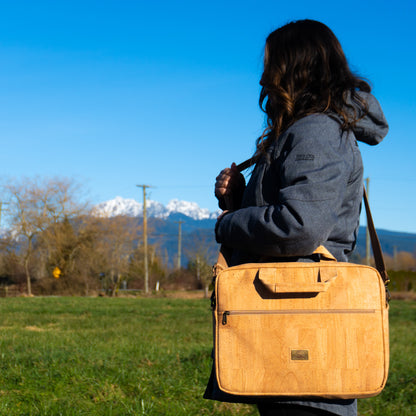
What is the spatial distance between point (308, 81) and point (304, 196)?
43 centimetres

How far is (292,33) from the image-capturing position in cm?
174

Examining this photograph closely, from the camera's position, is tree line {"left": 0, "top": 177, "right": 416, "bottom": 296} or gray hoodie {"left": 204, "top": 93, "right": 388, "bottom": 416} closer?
gray hoodie {"left": 204, "top": 93, "right": 388, "bottom": 416}

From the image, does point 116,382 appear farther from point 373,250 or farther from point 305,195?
point 305,195

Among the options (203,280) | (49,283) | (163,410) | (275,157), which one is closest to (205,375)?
(163,410)

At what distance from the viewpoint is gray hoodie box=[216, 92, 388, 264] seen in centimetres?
149

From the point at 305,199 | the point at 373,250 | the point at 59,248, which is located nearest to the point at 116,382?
the point at 373,250

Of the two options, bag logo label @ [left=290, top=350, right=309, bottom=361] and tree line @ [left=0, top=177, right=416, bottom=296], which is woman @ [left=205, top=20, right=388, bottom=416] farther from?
tree line @ [left=0, top=177, right=416, bottom=296]

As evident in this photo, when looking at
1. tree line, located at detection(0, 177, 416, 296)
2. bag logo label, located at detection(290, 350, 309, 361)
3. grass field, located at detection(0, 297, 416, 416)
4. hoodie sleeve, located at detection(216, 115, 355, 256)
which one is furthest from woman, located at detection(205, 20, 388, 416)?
tree line, located at detection(0, 177, 416, 296)

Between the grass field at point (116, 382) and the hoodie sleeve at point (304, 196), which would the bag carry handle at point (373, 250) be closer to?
the hoodie sleeve at point (304, 196)

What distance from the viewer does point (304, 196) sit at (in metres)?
1.49

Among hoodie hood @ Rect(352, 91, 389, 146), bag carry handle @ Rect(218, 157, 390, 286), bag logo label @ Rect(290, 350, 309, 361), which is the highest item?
hoodie hood @ Rect(352, 91, 389, 146)

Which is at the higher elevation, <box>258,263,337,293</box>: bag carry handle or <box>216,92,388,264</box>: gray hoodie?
<box>216,92,388,264</box>: gray hoodie

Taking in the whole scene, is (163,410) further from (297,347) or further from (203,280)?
(203,280)

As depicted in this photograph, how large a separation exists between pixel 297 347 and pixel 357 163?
0.60 metres
